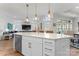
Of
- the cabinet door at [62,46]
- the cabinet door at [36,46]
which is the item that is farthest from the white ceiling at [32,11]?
the cabinet door at [36,46]

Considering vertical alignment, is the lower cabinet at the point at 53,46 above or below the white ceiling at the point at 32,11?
below

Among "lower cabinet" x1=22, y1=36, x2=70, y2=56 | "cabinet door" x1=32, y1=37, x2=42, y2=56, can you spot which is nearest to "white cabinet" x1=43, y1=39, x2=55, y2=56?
"lower cabinet" x1=22, y1=36, x2=70, y2=56

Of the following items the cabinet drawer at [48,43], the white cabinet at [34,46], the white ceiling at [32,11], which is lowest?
the white cabinet at [34,46]

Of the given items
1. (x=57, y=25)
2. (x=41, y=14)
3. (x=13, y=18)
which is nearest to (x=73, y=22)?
(x=57, y=25)

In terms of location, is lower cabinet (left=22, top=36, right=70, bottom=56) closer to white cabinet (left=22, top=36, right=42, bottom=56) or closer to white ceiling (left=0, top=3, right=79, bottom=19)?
white cabinet (left=22, top=36, right=42, bottom=56)

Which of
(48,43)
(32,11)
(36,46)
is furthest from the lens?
(36,46)

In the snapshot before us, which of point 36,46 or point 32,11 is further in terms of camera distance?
point 36,46

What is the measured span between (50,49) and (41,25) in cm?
52

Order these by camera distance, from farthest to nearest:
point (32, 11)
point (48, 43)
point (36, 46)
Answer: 1. point (36, 46)
2. point (48, 43)
3. point (32, 11)

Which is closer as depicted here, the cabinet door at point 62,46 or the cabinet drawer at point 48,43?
the cabinet door at point 62,46

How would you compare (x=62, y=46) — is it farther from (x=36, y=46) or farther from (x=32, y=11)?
(x=32, y=11)

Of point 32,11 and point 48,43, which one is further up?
point 32,11

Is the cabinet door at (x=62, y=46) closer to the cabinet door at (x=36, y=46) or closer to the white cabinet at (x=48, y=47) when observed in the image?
the white cabinet at (x=48, y=47)

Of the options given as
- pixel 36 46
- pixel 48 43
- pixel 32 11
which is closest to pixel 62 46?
pixel 48 43
